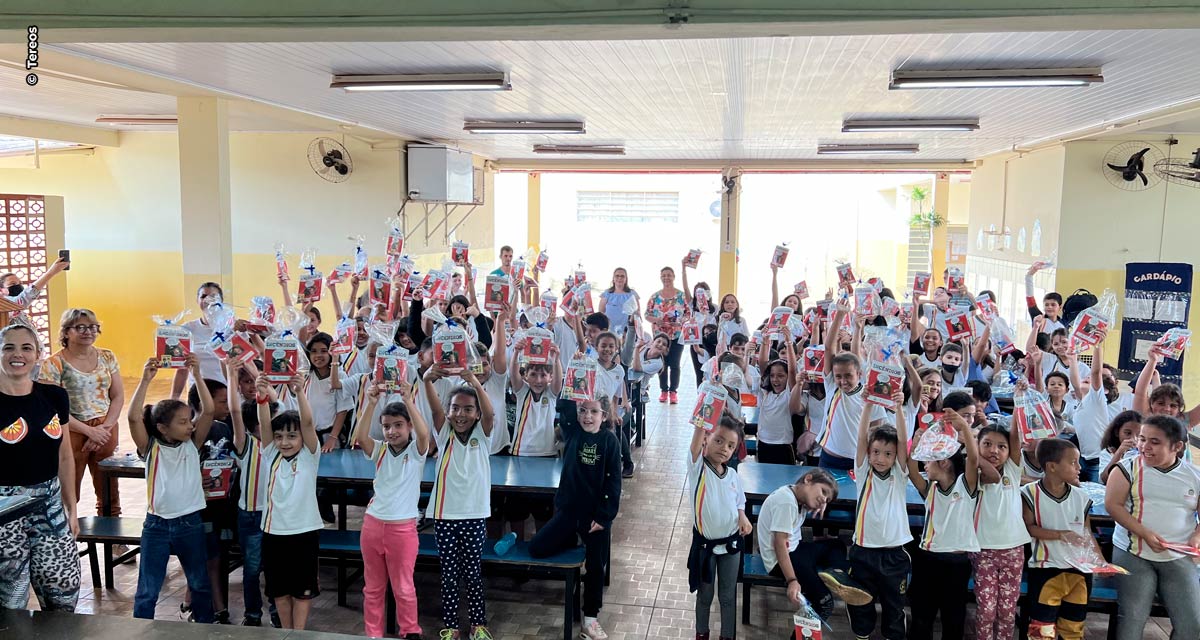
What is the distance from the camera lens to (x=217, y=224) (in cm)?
760

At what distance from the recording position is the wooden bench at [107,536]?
14.4 ft

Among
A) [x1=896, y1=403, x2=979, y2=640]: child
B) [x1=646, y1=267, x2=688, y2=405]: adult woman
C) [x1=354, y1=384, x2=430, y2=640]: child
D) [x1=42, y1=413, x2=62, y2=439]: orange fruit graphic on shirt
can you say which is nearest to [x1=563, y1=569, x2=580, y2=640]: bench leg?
[x1=354, y1=384, x2=430, y2=640]: child

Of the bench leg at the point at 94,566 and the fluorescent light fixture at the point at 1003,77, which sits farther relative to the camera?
the fluorescent light fixture at the point at 1003,77

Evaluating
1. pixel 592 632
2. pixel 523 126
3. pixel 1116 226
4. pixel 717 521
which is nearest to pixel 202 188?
pixel 523 126

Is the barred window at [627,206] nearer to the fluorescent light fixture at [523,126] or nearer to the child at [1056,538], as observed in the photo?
the fluorescent light fixture at [523,126]

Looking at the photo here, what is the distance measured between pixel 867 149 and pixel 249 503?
985 centimetres

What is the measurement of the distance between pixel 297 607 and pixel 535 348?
1977 millimetres

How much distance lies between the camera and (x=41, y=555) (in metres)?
3.52

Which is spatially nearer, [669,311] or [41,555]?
[41,555]

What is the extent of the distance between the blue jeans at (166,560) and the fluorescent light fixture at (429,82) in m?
3.71

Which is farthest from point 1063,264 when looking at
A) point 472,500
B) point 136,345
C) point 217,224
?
point 136,345

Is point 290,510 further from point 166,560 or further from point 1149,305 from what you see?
point 1149,305

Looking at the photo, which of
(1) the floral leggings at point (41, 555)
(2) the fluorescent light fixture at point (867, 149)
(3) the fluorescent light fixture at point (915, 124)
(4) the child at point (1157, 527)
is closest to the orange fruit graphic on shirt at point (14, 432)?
(1) the floral leggings at point (41, 555)

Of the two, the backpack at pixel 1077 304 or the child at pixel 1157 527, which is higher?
the backpack at pixel 1077 304
